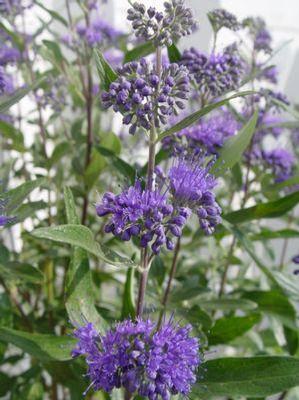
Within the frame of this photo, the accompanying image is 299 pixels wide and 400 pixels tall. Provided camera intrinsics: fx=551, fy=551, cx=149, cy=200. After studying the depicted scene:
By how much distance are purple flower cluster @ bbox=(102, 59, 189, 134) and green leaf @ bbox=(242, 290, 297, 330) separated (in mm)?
588

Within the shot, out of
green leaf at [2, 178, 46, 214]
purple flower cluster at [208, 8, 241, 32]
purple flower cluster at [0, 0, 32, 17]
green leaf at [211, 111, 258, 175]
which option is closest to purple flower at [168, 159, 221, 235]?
→ green leaf at [211, 111, 258, 175]

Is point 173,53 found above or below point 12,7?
below

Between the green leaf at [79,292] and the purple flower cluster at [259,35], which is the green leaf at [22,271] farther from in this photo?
the purple flower cluster at [259,35]

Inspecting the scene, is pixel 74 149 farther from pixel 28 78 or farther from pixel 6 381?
pixel 6 381

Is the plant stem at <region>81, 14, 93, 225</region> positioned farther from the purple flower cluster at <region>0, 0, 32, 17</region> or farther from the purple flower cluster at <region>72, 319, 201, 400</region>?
the purple flower cluster at <region>72, 319, 201, 400</region>

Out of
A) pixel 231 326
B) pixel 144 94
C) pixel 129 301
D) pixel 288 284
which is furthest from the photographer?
pixel 288 284

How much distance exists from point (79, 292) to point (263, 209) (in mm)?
436

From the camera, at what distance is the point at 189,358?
77cm

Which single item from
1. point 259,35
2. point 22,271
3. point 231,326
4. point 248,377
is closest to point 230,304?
point 231,326

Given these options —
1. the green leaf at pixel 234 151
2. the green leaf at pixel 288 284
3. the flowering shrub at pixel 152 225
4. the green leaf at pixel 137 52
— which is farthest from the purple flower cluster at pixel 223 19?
the green leaf at pixel 288 284

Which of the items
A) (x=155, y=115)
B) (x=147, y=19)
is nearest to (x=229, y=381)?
(x=155, y=115)

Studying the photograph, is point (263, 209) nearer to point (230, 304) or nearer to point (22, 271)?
point (230, 304)

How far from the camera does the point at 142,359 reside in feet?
2.38

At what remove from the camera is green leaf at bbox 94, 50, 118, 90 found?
82 centimetres
